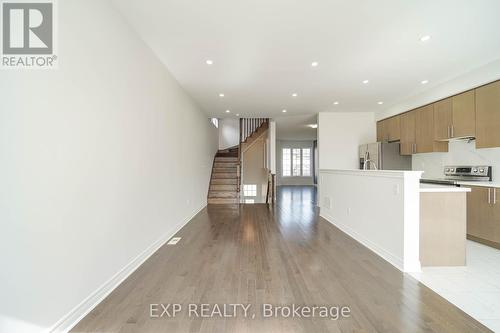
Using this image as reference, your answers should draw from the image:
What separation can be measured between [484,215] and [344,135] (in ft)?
11.9

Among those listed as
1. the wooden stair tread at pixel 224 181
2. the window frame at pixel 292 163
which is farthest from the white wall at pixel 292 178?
the wooden stair tread at pixel 224 181

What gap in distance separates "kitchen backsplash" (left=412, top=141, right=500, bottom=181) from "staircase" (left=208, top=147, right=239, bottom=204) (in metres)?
5.02

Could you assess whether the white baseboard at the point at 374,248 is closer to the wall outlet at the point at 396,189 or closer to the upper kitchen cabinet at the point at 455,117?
the wall outlet at the point at 396,189

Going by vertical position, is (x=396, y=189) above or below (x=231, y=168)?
below

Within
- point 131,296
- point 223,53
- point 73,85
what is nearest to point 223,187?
point 223,53

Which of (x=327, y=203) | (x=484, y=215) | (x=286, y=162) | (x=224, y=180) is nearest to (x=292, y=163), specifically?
(x=286, y=162)

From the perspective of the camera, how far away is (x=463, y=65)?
363 cm

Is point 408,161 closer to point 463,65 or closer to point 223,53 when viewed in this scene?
point 463,65

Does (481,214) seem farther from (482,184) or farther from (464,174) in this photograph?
(464,174)

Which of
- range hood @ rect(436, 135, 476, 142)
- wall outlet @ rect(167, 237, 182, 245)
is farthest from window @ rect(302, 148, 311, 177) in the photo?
wall outlet @ rect(167, 237, 182, 245)

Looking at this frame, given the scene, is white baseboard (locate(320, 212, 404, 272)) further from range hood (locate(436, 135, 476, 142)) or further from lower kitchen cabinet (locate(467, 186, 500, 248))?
range hood (locate(436, 135, 476, 142))

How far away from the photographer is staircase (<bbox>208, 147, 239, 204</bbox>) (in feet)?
24.0

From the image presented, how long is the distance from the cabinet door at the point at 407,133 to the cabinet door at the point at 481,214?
1844mm

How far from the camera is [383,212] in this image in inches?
122
